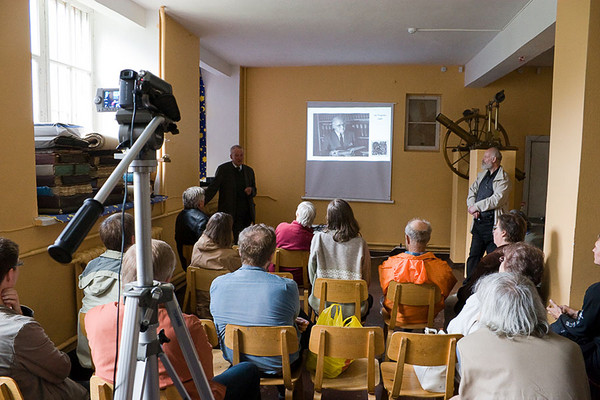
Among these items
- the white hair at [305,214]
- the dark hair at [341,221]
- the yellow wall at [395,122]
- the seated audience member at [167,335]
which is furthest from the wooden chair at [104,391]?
the yellow wall at [395,122]

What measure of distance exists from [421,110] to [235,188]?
10.1 feet

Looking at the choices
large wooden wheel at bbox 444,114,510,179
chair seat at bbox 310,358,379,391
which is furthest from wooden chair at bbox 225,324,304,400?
large wooden wheel at bbox 444,114,510,179

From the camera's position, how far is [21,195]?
2.89 m

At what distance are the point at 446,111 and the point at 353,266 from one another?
15.0ft

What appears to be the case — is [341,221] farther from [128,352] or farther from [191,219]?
[128,352]

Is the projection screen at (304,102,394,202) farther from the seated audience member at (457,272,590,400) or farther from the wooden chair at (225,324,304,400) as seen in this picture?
the seated audience member at (457,272,590,400)

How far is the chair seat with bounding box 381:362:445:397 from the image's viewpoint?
82.4 inches

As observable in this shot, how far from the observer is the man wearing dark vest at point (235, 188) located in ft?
19.5

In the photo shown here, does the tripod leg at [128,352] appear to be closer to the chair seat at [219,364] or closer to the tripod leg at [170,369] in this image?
the tripod leg at [170,369]

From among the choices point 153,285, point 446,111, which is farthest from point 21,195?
point 446,111

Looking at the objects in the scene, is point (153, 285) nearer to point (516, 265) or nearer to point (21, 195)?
point (516, 265)

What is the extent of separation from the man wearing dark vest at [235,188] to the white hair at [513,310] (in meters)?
4.50

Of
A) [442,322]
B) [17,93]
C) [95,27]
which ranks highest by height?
[95,27]

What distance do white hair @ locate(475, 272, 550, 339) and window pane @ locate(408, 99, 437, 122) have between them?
228 inches
